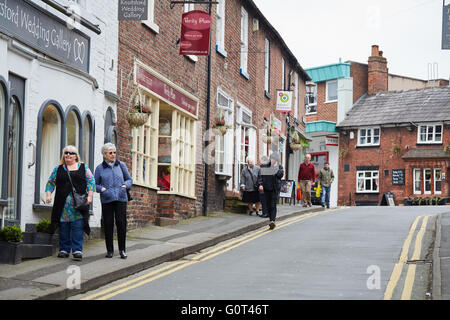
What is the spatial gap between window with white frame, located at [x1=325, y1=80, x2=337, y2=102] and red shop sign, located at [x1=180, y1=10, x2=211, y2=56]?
34526 mm

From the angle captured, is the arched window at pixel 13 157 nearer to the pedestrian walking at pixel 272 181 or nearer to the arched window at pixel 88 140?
the arched window at pixel 88 140

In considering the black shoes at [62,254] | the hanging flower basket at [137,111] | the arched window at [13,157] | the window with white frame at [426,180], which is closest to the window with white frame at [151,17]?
the hanging flower basket at [137,111]

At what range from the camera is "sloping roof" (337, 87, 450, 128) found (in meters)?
44.8

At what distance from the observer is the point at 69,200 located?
11.0m

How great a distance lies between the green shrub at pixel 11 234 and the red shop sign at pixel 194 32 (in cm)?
786

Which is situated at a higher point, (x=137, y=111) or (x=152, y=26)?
(x=152, y=26)

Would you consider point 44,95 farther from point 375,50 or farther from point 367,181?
point 375,50

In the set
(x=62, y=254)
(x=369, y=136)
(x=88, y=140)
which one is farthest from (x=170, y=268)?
(x=369, y=136)

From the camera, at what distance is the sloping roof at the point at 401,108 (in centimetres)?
4475

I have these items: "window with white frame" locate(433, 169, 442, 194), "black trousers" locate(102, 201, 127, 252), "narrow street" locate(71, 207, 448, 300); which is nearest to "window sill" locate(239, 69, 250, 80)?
"narrow street" locate(71, 207, 448, 300)

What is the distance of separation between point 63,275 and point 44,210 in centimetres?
266

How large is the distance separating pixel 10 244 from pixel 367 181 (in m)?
38.8

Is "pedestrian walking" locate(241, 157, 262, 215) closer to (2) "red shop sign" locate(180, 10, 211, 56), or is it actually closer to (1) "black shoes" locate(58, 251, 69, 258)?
(2) "red shop sign" locate(180, 10, 211, 56)
